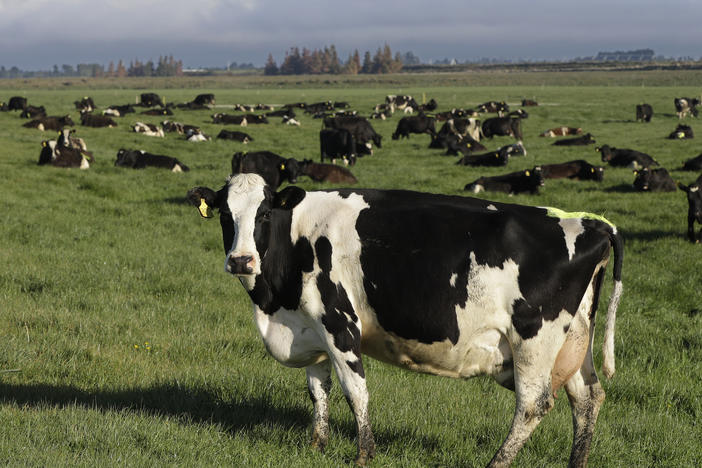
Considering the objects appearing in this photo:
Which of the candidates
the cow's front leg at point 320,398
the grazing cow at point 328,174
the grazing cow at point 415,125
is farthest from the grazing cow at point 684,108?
the cow's front leg at point 320,398

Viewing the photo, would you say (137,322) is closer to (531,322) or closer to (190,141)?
(531,322)

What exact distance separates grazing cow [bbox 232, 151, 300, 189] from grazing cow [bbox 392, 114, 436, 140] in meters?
18.5

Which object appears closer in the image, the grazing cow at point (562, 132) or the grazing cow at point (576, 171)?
the grazing cow at point (576, 171)

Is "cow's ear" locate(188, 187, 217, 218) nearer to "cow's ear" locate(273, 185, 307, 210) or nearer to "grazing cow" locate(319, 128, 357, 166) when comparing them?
Result: "cow's ear" locate(273, 185, 307, 210)

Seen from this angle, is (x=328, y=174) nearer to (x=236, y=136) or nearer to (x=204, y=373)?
(x=236, y=136)

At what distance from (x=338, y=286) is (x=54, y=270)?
268 inches

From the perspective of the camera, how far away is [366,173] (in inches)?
878

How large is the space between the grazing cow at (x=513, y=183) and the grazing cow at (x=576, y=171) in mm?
1807

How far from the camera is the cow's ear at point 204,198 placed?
5.14 metres

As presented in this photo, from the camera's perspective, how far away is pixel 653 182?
18.5 meters

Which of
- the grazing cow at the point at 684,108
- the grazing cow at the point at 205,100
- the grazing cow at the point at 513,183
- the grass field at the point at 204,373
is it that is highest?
the grazing cow at the point at 205,100

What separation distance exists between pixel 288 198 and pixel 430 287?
4.07 ft

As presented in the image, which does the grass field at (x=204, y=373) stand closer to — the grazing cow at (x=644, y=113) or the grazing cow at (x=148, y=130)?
the grazing cow at (x=148, y=130)

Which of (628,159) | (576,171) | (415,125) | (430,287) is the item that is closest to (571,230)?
(430,287)
